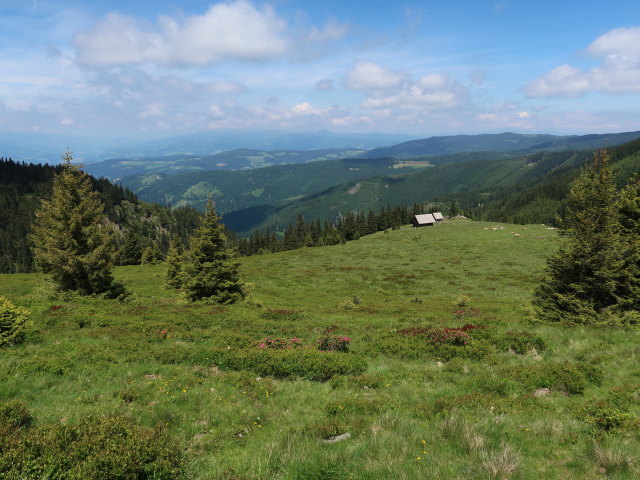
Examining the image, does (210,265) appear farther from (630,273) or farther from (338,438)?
(630,273)

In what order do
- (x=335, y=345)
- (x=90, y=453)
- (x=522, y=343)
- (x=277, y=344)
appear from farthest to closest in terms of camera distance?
(x=335, y=345) < (x=277, y=344) < (x=522, y=343) < (x=90, y=453)

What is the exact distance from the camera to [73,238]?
26.9 meters

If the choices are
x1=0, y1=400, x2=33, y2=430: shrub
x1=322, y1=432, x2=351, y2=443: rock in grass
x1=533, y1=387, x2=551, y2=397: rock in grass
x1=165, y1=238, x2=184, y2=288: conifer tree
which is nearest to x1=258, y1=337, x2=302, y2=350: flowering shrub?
x1=322, y1=432, x2=351, y2=443: rock in grass

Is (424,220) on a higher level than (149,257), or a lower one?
higher

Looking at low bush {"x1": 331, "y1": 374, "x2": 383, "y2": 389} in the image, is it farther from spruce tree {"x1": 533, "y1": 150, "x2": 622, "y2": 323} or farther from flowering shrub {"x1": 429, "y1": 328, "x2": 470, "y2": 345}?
spruce tree {"x1": 533, "y1": 150, "x2": 622, "y2": 323}

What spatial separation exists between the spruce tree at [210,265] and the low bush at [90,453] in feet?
71.3

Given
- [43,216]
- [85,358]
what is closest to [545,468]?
[85,358]

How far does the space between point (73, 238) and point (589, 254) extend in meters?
35.6

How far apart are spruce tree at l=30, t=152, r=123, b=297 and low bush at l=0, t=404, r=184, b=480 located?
2377 cm

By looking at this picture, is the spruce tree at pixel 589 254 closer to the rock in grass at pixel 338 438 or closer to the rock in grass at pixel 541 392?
the rock in grass at pixel 541 392

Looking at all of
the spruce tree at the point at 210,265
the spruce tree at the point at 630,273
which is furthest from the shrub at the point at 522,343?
the spruce tree at the point at 210,265

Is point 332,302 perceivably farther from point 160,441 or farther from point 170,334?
point 160,441

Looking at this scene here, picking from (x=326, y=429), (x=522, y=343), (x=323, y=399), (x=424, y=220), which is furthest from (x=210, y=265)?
(x=424, y=220)

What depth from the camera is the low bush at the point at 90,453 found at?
5.34 metres
